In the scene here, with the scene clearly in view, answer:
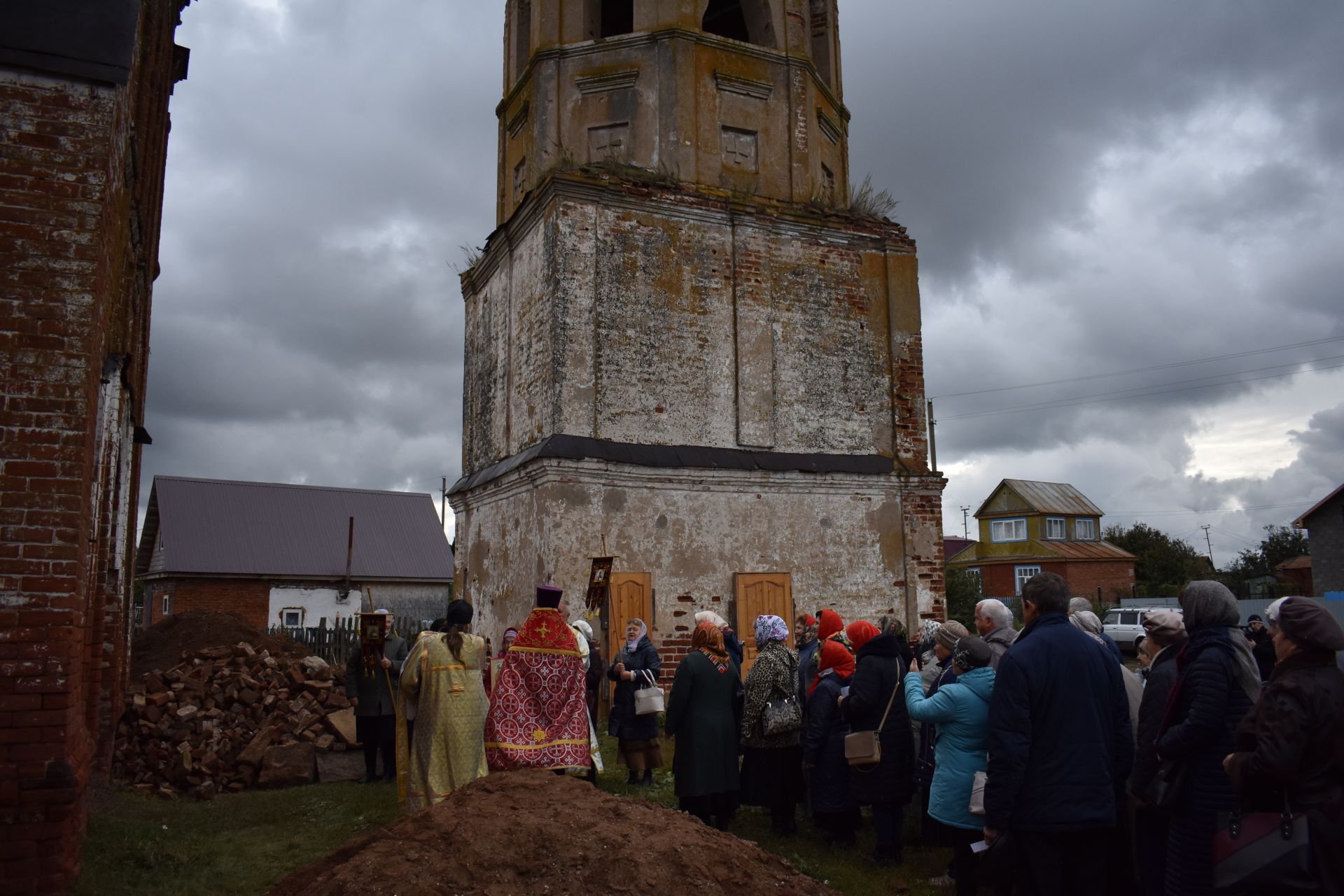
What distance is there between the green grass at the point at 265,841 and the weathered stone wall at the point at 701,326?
5.49m

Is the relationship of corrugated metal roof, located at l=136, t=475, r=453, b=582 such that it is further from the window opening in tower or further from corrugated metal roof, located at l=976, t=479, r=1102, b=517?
corrugated metal roof, located at l=976, t=479, r=1102, b=517

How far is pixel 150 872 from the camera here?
A: 591cm

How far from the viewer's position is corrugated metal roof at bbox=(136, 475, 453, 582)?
30453 millimetres

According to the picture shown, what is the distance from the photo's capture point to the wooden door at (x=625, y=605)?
1251 cm

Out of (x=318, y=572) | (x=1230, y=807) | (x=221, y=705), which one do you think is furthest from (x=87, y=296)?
(x=318, y=572)

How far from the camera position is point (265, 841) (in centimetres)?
723

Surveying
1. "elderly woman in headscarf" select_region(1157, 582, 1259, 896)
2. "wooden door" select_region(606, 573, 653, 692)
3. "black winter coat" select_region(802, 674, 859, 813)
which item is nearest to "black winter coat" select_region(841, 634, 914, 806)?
"black winter coat" select_region(802, 674, 859, 813)

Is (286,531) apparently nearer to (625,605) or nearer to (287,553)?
(287,553)

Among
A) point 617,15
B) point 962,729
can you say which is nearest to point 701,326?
point 617,15

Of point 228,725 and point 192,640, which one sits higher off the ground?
point 192,640

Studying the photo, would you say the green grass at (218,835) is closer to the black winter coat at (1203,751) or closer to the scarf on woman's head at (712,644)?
the scarf on woman's head at (712,644)

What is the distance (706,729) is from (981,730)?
2.27 m

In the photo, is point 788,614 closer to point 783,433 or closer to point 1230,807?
point 783,433

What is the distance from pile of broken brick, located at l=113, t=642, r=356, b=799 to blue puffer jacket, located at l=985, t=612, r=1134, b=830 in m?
7.94
